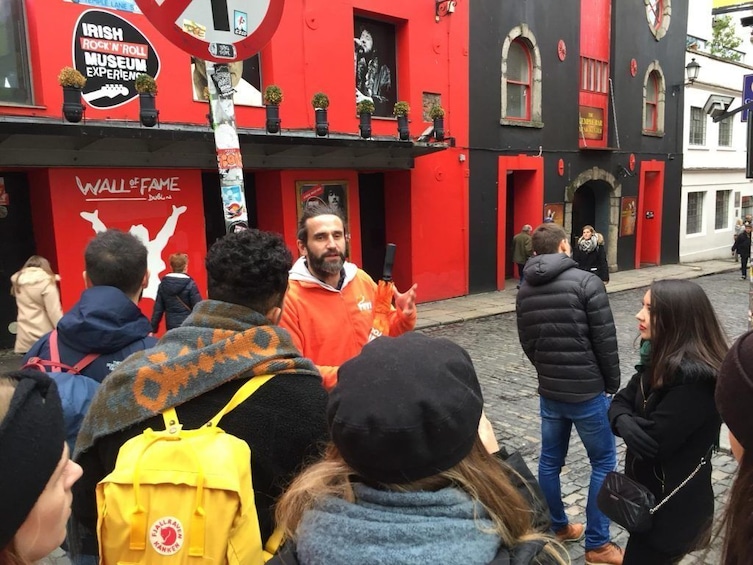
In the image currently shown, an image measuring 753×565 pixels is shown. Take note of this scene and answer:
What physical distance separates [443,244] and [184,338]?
11.8 meters

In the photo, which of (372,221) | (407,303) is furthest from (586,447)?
(372,221)

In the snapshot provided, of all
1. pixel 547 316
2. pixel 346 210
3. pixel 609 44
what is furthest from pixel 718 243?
pixel 547 316

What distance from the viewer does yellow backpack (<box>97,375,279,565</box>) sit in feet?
4.95

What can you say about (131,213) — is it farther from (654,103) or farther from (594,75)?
(654,103)

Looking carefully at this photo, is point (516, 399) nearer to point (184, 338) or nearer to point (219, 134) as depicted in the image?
point (219, 134)

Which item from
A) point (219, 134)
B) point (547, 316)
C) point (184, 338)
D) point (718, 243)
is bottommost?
point (718, 243)

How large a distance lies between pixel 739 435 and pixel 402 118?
34.3ft

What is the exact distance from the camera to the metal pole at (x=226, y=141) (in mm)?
3146

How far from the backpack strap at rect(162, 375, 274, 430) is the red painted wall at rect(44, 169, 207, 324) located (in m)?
7.41

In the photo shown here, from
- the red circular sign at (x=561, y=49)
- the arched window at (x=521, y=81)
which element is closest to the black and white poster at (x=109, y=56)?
the arched window at (x=521, y=81)

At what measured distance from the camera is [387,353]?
4.46ft

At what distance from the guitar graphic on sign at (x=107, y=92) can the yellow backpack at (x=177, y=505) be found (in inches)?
311

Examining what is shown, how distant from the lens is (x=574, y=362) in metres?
Answer: 3.46

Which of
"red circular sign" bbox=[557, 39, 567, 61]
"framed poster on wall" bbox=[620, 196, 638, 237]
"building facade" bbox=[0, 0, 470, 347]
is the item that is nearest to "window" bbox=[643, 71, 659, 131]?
"framed poster on wall" bbox=[620, 196, 638, 237]
